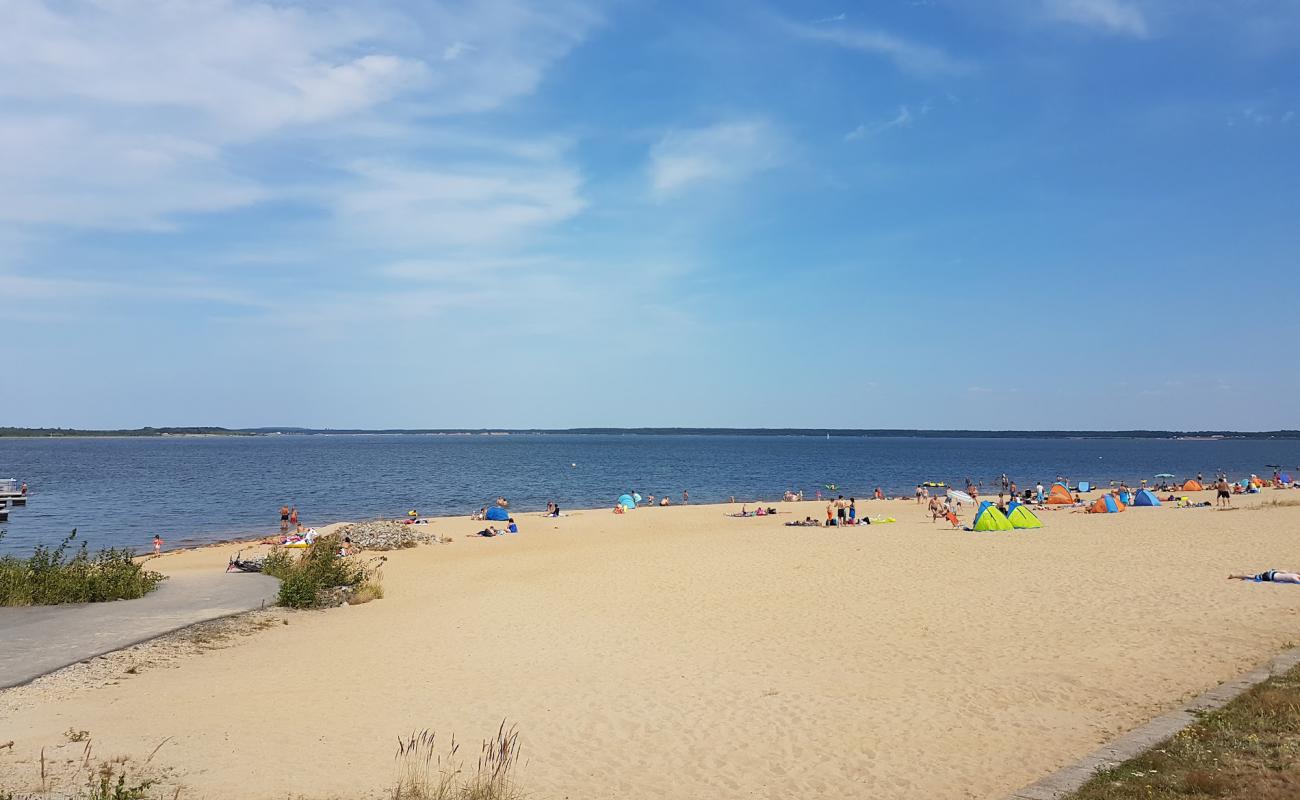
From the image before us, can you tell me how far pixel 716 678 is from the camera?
11570 millimetres

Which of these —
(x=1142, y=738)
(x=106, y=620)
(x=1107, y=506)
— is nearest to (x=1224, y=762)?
(x=1142, y=738)

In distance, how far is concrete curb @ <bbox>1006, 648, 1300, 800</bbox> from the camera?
656 centimetres

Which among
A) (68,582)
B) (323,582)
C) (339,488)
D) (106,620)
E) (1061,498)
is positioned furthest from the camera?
(339,488)

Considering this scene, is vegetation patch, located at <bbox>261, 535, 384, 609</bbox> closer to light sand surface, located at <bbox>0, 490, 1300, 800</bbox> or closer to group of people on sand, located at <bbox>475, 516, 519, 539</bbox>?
light sand surface, located at <bbox>0, 490, 1300, 800</bbox>

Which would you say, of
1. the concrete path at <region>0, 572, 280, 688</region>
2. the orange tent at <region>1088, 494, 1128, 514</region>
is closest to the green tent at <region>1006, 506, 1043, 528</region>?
the orange tent at <region>1088, 494, 1128, 514</region>

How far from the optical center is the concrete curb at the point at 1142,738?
21.5ft

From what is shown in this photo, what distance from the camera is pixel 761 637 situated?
46.1ft

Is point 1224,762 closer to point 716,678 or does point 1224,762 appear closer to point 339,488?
point 716,678

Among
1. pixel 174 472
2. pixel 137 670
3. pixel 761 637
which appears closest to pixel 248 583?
pixel 137 670

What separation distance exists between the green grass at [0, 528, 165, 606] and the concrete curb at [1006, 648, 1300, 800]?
1869cm

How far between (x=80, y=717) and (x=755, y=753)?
325 inches

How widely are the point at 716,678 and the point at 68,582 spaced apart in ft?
48.8

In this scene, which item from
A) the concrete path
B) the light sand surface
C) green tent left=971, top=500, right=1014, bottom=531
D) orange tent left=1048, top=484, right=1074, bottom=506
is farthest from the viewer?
orange tent left=1048, top=484, right=1074, bottom=506

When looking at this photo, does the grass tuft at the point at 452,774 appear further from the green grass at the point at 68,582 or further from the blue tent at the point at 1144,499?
the blue tent at the point at 1144,499
